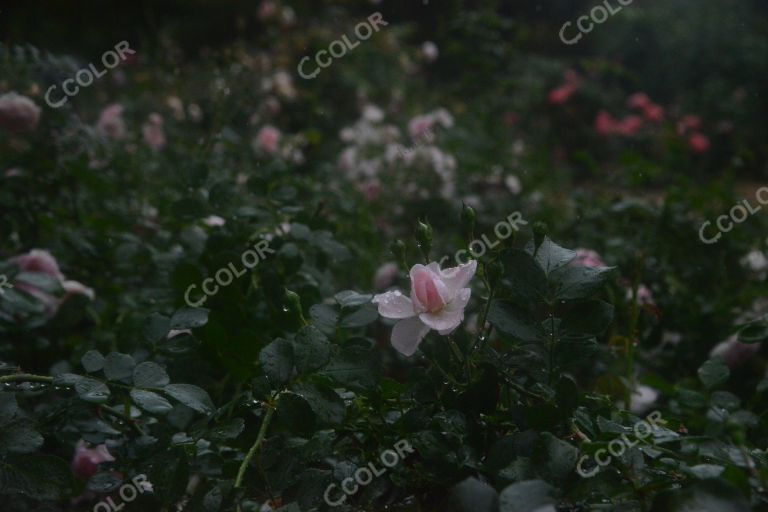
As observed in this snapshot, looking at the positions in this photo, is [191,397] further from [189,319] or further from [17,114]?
[17,114]

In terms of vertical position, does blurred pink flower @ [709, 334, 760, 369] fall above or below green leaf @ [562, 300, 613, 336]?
below

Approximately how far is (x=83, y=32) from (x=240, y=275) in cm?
877

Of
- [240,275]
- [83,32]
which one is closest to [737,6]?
[83,32]

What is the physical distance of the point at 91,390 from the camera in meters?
0.62

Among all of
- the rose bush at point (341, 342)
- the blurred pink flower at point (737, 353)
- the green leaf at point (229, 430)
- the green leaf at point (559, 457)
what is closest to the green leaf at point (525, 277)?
the rose bush at point (341, 342)

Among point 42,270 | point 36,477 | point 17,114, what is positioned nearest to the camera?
point 36,477

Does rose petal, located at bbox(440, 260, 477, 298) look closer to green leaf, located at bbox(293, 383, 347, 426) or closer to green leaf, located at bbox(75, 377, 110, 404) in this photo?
green leaf, located at bbox(293, 383, 347, 426)

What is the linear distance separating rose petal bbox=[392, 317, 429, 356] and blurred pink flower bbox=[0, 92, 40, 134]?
48.3 inches

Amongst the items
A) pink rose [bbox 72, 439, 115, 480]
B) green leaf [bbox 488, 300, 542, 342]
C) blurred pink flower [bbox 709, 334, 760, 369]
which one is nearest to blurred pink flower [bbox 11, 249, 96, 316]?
pink rose [bbox 72, 439, 115, 480]

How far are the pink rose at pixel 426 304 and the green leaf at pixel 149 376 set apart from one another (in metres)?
0.21

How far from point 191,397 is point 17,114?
1.15 metres

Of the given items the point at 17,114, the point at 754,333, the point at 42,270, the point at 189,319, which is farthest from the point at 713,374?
the point at 17,114

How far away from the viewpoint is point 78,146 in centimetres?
170

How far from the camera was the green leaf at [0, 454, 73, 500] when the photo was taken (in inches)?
22.8
